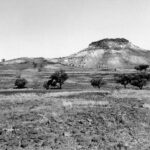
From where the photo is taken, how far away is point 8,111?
25453 mm

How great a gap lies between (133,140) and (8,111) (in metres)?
12.2

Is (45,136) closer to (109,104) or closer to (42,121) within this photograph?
(42,121)

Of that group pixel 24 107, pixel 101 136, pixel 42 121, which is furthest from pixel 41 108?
pixel 101 136

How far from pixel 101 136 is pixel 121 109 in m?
8.54

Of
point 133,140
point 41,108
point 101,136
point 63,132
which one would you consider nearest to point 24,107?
point 41,108

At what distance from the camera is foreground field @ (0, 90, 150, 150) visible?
1825 cm

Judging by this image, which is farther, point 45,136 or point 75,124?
point 75,124

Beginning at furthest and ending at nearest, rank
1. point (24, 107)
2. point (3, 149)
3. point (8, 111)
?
1. point (24, 107)
2. point (8, 111)
3. point (3, 149)

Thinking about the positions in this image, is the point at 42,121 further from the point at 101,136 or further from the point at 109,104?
the point at 109,104

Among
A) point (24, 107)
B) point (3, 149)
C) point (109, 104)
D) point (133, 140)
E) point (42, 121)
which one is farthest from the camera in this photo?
point (109, 104)

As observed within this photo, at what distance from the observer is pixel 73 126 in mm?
21812

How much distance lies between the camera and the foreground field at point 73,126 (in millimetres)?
18250

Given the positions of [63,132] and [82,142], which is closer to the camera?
[82,142]

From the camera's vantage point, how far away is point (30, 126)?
2084 centimetres
